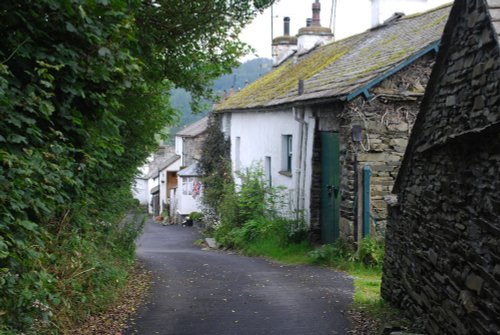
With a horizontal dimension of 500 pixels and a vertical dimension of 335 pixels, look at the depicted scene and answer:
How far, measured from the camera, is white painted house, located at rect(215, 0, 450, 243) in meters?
13.3

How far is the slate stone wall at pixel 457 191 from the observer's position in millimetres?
5051

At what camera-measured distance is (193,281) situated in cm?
1201

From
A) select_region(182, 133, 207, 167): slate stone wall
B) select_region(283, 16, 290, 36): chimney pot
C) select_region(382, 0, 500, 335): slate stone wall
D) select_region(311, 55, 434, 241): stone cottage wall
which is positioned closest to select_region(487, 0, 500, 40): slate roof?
select_region(382, 0, 500, 335): slate stone wall

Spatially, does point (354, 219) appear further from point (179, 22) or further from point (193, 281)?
point (179, 22)

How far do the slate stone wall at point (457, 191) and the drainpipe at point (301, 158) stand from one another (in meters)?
8.28

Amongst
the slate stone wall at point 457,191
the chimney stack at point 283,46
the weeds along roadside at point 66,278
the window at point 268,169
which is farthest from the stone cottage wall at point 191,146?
the slate stone wall at point 457,191

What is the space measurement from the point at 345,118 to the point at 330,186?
228 centimetres

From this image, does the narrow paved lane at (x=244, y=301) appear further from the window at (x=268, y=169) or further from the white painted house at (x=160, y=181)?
the white painted house at (x=160, y=181)

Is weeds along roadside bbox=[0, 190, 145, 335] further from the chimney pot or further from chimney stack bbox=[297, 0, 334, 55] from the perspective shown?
the chimney pot

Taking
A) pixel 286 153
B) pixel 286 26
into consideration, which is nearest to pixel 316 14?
pixel 286 26

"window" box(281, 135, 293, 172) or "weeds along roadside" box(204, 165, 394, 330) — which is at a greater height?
"window" box(281, 135, 293, 172)

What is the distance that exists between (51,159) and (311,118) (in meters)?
11.0

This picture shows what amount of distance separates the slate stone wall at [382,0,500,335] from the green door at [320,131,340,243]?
20.4 feet

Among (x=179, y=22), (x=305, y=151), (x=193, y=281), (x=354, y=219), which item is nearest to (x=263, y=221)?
(x=305, y=151)
